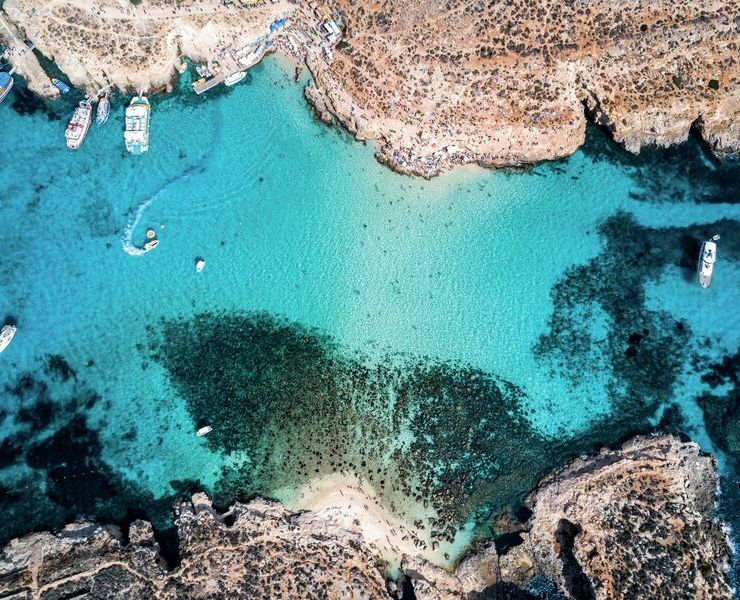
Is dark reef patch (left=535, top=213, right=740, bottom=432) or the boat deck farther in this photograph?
the boat deck

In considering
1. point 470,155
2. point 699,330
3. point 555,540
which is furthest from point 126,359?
point 699,330

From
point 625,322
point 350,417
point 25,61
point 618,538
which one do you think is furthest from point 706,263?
point 25,61

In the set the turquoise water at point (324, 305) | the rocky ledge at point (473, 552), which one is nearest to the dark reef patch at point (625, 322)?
the turquoise water at point (324, 305)

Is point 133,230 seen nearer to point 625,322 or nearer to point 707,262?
point 625,322

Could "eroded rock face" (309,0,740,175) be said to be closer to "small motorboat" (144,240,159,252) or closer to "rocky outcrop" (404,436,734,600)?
"small motorboat" (144,240,159,252)

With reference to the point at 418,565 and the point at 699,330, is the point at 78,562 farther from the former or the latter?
the point at 699,330

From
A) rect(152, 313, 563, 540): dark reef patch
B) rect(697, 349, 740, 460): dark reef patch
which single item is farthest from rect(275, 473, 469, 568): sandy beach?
rect(697, 349, 740, 460): dark reef patch

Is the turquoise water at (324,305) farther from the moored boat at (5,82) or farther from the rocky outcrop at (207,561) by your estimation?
the rocky outcrop at (207,561)
